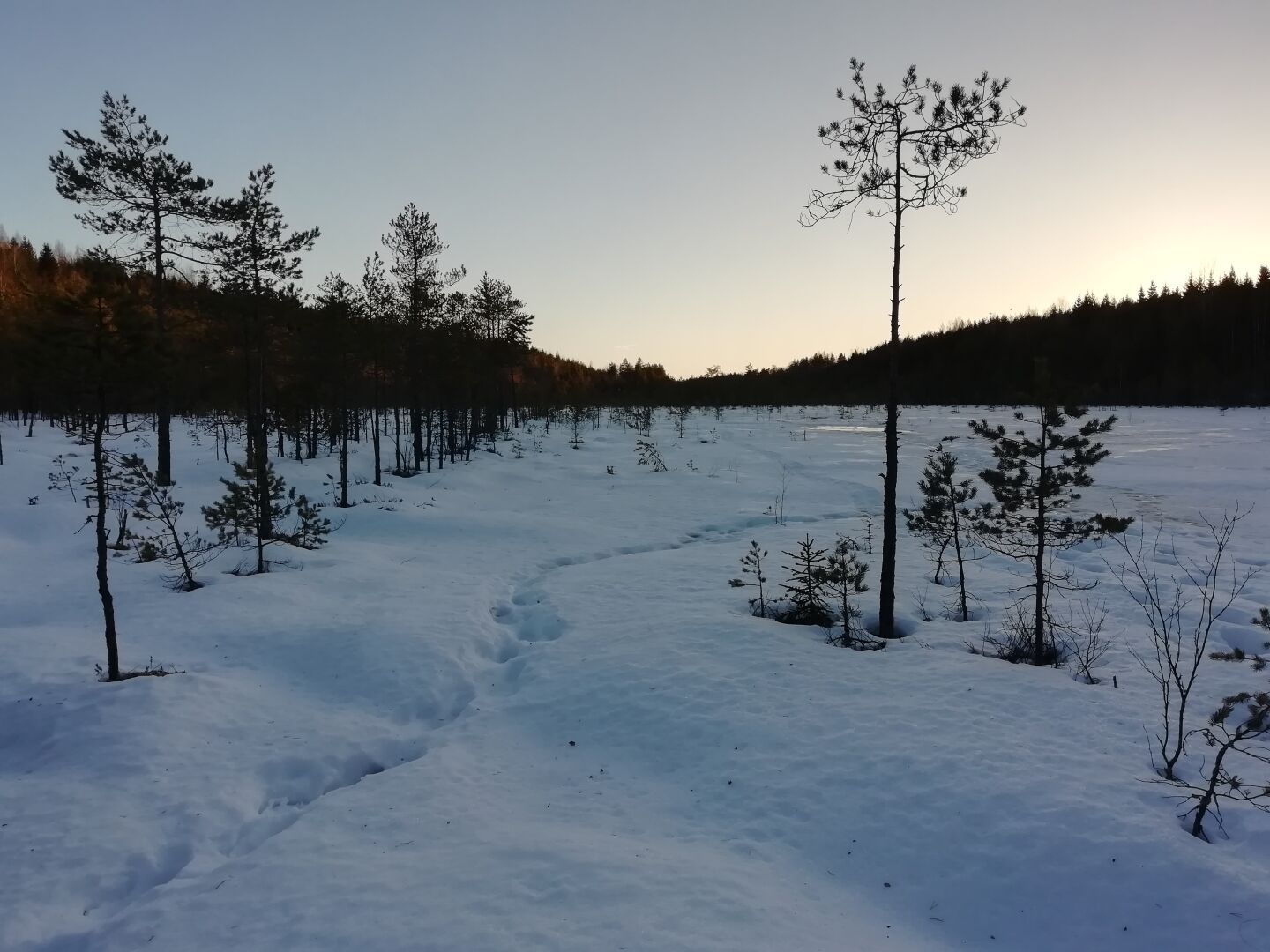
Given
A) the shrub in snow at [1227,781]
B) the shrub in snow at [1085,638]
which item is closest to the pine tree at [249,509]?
the shrub in snow at [1085,638]

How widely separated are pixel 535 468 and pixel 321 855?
23194 mm

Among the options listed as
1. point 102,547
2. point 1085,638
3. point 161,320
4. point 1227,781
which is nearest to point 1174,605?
point 1085,638

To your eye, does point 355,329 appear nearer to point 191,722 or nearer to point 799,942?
point 191,722

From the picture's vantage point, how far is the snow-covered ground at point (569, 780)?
3.78 metres

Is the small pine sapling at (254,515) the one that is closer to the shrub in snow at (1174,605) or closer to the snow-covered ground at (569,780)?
the snow-covered ground at (569,780)

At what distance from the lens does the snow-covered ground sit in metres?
3.78

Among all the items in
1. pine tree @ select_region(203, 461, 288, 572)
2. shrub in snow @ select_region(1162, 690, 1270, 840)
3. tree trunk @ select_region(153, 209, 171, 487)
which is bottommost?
shrub in snow @ select_region(1162, 690, 1270, 840)

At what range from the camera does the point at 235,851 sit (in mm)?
4523

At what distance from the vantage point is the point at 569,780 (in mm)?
5562

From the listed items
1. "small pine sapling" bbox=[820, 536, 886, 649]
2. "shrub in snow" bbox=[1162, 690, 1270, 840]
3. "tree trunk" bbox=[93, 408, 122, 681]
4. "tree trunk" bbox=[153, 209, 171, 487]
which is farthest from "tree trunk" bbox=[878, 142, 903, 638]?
"tree trunk" bbox=[153, 209, 171, 487]

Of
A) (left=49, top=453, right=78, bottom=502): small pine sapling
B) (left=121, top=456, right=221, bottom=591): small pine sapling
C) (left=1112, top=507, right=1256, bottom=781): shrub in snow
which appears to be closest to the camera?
(left=1112, top=507, right=1256, bottom=781): shrub in snow

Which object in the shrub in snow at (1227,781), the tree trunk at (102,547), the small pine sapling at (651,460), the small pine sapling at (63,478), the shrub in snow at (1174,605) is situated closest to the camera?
the shrub in snow at (1227,781)

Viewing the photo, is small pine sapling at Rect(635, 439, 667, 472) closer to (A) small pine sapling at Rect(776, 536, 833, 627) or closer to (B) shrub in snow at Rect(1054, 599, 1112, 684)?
(A) small pine sapling at Rect(776, 536, 833, 627)

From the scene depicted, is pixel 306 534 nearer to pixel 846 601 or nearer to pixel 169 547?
pixel 169 547
